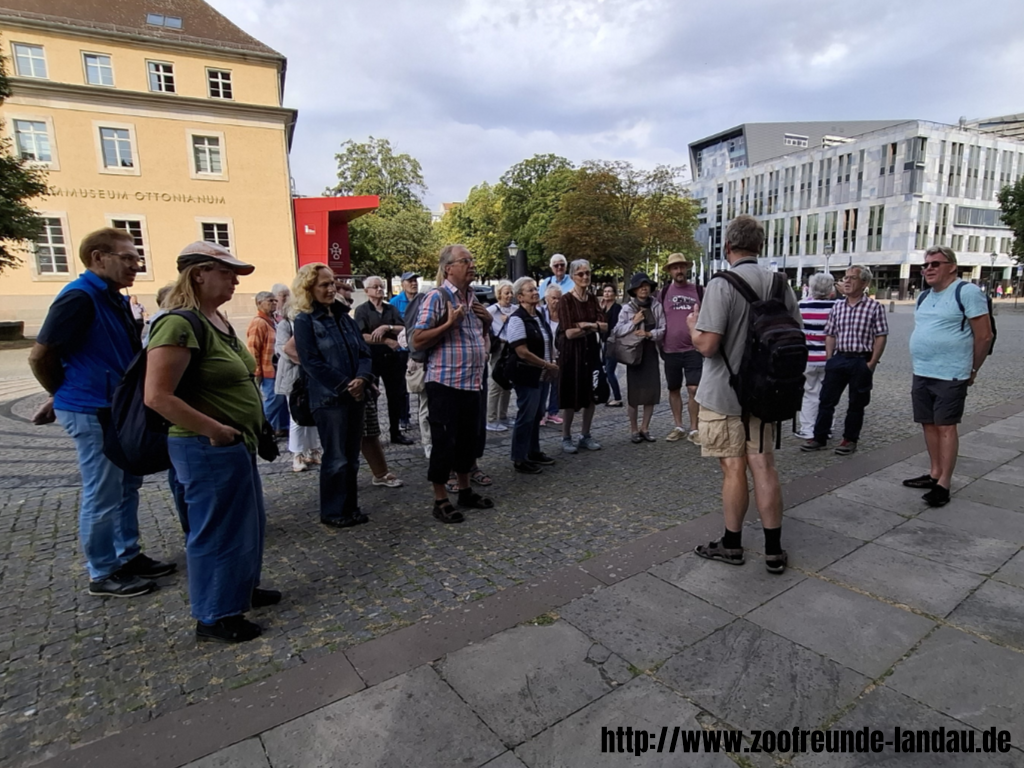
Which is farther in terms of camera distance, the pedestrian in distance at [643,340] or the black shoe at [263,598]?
the pedestrian in distance at [643,340]

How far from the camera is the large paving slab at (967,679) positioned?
2.17 m

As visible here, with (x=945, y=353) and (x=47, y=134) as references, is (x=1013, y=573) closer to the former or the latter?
(x=945, y=353)

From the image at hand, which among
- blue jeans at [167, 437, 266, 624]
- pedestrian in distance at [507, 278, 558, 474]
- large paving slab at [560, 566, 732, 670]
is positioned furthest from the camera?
pedestrian in distance at [507, 278, 558, 474]

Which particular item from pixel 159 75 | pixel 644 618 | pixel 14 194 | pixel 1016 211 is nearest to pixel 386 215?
pixel 159 75

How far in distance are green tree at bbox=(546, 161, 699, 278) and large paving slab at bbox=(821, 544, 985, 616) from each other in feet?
114

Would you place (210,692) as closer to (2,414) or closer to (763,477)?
(763,477)

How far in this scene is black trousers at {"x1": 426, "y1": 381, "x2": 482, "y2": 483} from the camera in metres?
4.02

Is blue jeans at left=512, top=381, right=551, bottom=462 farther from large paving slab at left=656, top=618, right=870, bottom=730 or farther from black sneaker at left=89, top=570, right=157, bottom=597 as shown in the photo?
black sneaker at left=89, top=570, right=157, bottom=597

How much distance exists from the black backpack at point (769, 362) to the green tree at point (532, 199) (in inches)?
1713

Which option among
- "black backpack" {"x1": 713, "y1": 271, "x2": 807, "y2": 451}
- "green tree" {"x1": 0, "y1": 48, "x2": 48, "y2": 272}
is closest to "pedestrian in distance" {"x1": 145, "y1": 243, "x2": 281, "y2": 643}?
"black backpack" {"x1": 713, "y1": 271, "x2": 807, "y2": 451}

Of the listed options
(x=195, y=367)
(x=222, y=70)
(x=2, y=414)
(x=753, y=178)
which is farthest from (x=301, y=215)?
(x=753, y=178)

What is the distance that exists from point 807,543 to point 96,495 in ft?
13.6

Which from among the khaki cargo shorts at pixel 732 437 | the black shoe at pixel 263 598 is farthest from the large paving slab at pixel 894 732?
the black shoe at pixel 263 598

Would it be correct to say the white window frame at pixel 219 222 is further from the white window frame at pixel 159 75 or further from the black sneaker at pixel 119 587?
the black sneaker at pixel 119 587
